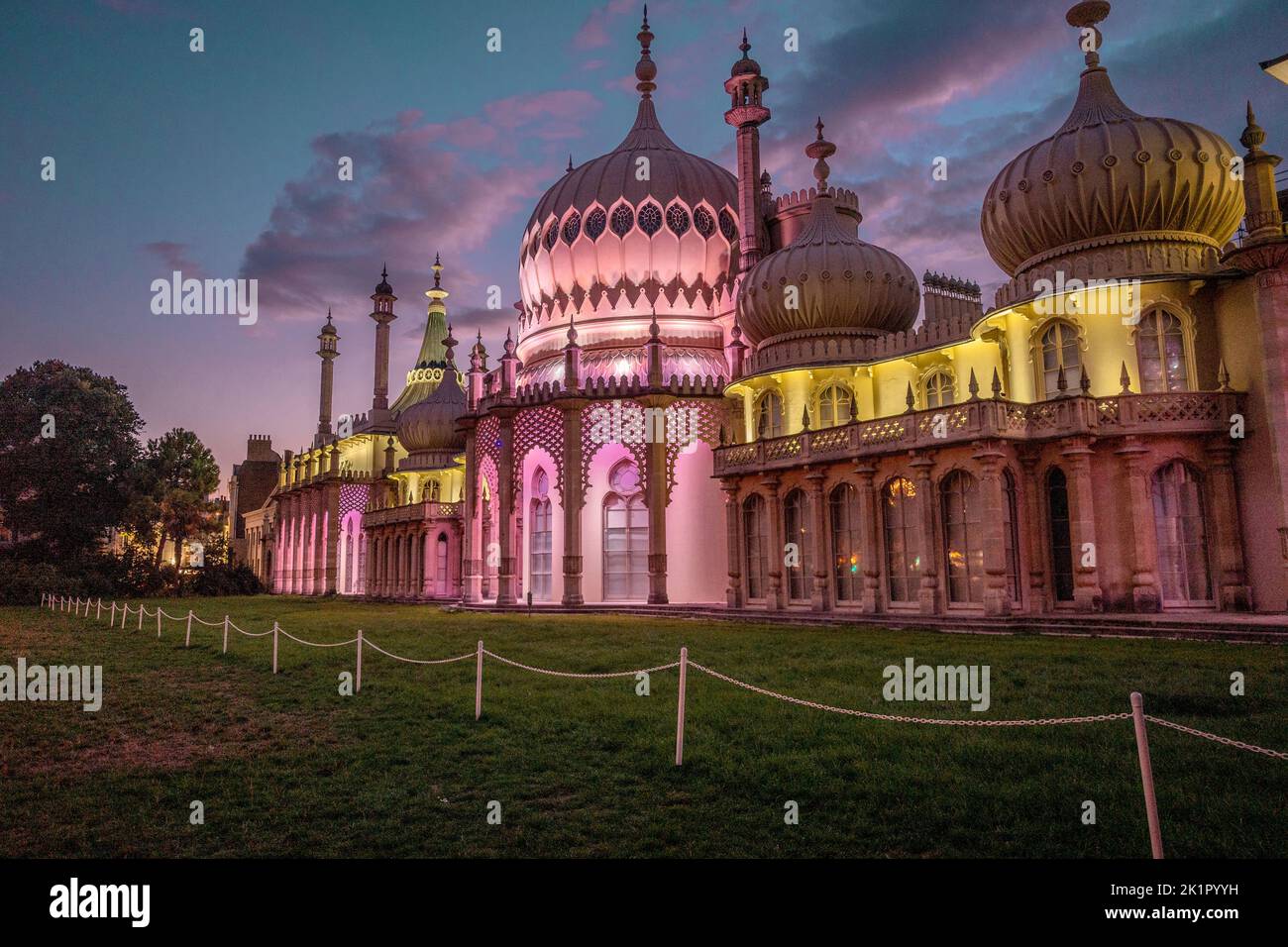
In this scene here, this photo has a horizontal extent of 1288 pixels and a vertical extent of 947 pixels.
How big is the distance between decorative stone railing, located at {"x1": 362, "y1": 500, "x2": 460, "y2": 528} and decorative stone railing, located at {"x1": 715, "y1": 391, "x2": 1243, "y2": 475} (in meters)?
26.2

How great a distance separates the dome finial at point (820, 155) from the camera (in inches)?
1176

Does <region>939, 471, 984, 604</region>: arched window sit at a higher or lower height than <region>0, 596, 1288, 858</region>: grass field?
higher

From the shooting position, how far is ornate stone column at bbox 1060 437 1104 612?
64.6 ft

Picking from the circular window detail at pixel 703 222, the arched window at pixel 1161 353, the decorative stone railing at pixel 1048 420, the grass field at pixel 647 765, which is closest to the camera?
the grass field at pixel 647 765

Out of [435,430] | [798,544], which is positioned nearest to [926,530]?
[798,544]

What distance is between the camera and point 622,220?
37312 mm

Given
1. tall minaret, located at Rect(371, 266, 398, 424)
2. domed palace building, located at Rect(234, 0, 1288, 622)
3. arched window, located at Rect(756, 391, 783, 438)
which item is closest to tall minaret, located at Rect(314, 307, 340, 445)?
tall minaret, located at Rect(371, 266, 398, 424)

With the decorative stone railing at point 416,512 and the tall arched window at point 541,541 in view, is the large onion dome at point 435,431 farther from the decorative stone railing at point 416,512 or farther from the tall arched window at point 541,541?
the tall arched window at point 541,541

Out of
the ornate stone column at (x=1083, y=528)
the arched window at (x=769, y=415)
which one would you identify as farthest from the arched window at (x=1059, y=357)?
the arched window at (x=769, y=415)

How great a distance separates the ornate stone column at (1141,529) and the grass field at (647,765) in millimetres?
4403

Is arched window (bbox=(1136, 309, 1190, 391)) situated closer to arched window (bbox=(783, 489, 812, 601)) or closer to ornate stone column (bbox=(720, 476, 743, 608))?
arched window (bbox=(783, 489, 812, 601))

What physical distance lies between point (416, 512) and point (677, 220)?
20.5 m
